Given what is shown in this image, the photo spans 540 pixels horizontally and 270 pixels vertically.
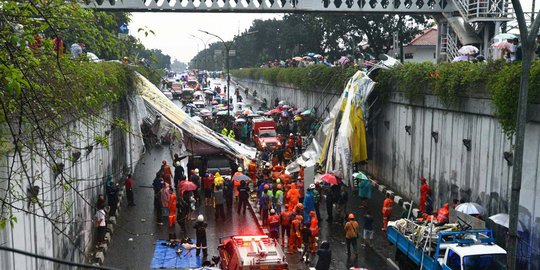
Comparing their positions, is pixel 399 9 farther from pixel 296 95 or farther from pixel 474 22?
pixel 296 95

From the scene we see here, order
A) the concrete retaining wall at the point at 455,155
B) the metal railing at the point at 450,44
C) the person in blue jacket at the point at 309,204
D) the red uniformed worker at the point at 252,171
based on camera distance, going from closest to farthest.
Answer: the concrete retaining wall at the point at 455,155, the person in blue jacket at the point at 309,204, the red uniformed worker at the point at 252,171, the metal railing at the point at 450,44

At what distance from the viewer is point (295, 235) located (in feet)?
51.2

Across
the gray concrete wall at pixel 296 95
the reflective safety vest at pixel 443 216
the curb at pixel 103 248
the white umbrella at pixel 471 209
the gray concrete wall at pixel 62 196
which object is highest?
the gray concrete wall at pixel 296 95

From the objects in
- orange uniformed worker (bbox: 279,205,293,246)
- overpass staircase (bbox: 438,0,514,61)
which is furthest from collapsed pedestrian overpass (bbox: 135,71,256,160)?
overpass staircase (bbox: 438,0,514,61)

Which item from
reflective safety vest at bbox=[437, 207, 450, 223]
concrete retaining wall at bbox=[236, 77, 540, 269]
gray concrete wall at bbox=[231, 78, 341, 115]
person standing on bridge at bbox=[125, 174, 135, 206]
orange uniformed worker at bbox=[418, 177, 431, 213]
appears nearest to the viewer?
concrete retaining wall at bbox=[236, 77, 540, 269]

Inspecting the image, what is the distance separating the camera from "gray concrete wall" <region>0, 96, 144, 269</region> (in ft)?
27.4

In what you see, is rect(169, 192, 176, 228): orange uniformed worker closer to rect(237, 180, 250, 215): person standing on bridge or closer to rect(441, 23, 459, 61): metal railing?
rect(237, 180, 250, 215): person standing on bridge

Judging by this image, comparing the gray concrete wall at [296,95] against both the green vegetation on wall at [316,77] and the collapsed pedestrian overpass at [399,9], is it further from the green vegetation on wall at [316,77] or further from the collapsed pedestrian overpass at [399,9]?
the collapsed pedestrian overpass at [399,9]

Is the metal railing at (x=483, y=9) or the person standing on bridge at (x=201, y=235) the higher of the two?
the metal railing at (x=483, y=9)

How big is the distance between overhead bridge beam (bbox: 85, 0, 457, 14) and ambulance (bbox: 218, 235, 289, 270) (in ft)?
70.9

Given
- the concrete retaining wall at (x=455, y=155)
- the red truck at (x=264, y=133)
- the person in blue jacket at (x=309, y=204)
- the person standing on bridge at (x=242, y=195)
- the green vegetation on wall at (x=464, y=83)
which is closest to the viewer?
the concrete retaining wall at (x=455, y=155)

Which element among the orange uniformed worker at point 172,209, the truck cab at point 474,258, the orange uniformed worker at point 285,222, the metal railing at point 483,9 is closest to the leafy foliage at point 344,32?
the metal railing at point 483,9

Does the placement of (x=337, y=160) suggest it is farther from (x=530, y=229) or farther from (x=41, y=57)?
Result: (x=41, y=57)

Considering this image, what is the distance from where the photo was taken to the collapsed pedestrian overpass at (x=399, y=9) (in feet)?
95.1
